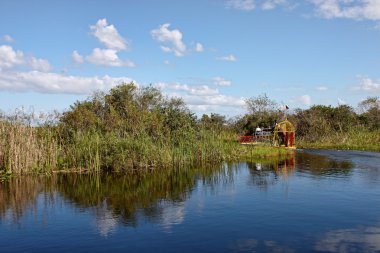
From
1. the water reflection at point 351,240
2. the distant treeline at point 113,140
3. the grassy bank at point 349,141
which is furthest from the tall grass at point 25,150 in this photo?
the grassy bank at point 349,141

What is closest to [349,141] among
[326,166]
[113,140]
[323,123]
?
[323,123]

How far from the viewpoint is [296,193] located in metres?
19.0

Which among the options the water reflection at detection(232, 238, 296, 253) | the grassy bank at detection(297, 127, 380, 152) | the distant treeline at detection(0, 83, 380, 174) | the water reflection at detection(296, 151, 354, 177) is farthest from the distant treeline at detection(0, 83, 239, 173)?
the grassy bank at detection(297, 127, 380, 152)

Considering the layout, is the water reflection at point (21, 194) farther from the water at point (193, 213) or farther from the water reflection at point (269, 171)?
the water reflection at point (269, 171)

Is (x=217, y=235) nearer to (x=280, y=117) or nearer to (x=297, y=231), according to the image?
(x=297, y=231)

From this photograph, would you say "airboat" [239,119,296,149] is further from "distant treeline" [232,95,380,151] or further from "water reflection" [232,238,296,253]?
"water reflection" [232,238,296,253]

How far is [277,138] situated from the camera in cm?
4412

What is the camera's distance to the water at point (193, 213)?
463 inches

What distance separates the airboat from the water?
1686 centimetres

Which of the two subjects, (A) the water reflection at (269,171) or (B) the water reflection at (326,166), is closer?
(A) the water reflection at (269,171)

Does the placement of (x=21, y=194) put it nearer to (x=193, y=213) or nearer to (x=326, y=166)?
(x=193, y=213)

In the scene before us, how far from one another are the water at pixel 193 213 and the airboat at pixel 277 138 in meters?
16.9

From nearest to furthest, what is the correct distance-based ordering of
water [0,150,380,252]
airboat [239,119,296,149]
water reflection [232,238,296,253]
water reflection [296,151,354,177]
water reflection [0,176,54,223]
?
water reflection [232,238,296,253]
water [0,150,380,252]
water reflection [0,176,54,223]
water reflection [296,151,354,177]
airboat [239,119,296,149]

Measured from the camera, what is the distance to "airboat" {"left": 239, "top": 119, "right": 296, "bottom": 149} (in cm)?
4206
